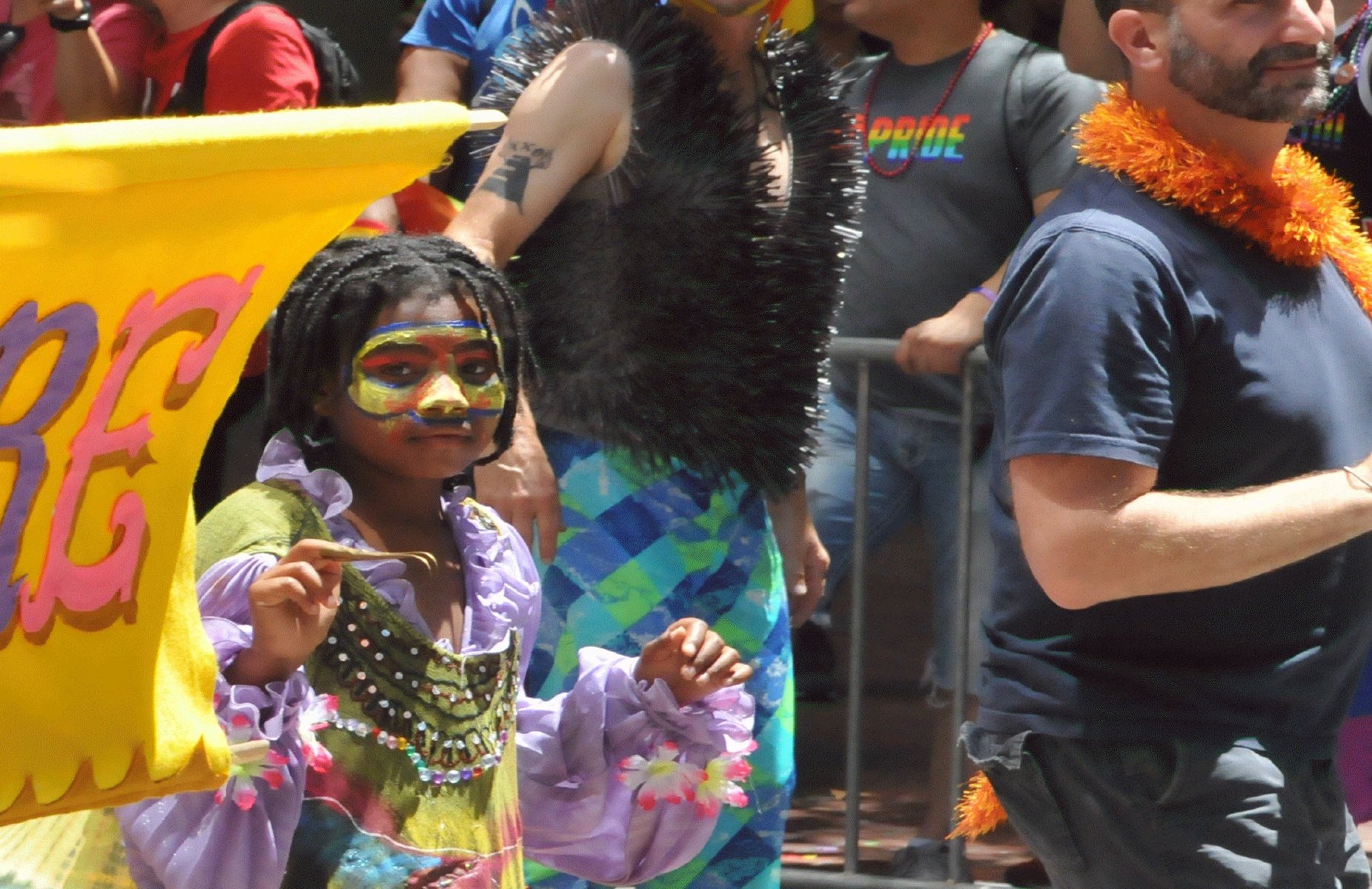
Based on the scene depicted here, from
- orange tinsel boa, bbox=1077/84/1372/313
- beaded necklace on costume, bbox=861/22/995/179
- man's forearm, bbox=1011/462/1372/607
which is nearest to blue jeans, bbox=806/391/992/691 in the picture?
beaded necklace on costume, bbox=861/22/995/179

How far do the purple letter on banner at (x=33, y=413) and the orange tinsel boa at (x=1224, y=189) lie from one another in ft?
4.52

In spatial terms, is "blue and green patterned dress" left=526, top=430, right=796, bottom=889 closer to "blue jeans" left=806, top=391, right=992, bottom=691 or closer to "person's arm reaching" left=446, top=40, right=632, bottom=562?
"person's arm reaching" left=446, top=40, right=632, bottom=562

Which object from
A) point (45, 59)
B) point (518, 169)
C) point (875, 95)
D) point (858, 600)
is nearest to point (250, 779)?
point (518, 169)

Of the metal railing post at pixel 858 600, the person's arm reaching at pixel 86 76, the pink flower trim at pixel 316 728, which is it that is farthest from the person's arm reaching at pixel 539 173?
the person's arm reaching at pixel 86 76

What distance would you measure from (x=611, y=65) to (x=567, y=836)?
1.17 metres

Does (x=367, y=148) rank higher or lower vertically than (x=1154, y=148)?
higher

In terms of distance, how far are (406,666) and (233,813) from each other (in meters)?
0.29

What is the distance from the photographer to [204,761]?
1.67 meters

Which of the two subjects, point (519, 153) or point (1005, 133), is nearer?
point (519, 153)

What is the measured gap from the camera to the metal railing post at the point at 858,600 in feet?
13.2

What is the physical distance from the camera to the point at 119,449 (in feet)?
5.08

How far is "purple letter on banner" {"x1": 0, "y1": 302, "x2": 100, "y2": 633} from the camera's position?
4.62ft

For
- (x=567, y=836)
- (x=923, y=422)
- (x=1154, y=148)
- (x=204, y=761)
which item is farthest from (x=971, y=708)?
(x=204, y=761)

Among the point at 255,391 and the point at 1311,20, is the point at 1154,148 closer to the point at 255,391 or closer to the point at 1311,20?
the point at 1311,20
